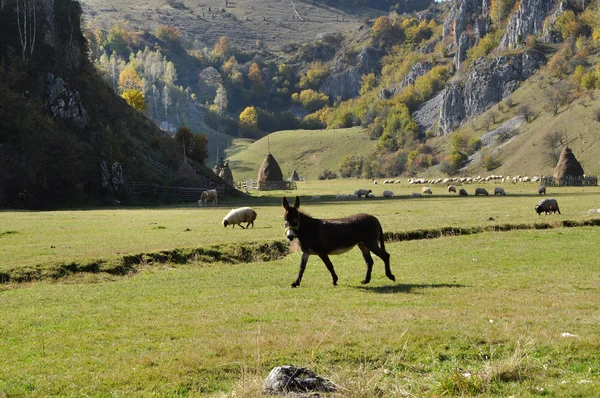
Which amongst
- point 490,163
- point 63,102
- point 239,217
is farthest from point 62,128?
point 490,163

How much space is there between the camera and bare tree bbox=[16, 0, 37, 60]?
76.2 meters

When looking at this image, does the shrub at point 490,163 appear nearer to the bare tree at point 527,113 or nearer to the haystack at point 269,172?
the bare tree at point 527,113

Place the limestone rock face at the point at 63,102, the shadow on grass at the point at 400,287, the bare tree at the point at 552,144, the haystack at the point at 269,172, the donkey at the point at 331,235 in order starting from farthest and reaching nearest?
the bare tree at the point at 552,144 → the haystack at the point at 269,172 → the limestone rock face at the point at 63,102 → the donkey at the point at 331,235 → the shadow on grass at the point at 400,287

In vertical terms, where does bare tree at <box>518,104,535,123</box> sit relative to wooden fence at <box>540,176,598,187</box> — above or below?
above

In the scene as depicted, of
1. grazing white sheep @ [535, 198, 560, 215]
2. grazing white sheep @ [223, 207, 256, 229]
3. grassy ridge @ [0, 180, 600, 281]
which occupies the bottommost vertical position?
grassy ridge @ [0, 180, 600, 281]

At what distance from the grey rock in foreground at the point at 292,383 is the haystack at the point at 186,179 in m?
69.4

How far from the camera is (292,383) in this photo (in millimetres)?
8727

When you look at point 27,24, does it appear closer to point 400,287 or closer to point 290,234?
point 290,234

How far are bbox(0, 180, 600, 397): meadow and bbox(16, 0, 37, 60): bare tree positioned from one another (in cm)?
5566

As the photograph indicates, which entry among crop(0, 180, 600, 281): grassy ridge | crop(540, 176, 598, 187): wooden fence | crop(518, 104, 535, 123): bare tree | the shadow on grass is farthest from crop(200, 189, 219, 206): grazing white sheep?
crop(518, 104, 535, 123): bare tree

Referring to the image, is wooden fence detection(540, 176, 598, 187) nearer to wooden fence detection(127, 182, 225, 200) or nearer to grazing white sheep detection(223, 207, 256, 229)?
wooden fence detection(127, 182, 225, 200)

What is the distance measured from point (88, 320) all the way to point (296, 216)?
6242mm

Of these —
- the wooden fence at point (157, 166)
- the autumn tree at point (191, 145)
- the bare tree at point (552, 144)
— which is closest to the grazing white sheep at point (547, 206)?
the wooden fence at point (157, 166)

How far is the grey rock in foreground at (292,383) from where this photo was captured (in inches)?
338
